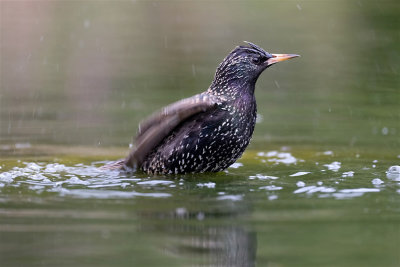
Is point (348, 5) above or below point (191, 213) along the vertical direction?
above

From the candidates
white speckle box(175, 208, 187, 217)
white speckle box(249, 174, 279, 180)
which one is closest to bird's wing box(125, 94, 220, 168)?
white speckle box(249, 174, 279, 180)

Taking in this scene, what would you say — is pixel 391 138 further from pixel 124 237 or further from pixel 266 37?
pixel 266 37

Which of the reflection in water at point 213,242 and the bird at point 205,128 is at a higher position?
the bird at point 205,128

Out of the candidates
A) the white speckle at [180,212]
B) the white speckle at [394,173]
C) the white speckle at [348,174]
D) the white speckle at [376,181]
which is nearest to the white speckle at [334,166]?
the white speckle at [348,174]

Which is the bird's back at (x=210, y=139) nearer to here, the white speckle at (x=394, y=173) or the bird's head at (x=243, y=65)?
the bird's head at (x=243, y=65)

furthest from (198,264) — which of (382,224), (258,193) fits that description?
(258,193)

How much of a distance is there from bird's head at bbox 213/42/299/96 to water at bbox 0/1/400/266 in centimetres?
88

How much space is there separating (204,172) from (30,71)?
8.07 m

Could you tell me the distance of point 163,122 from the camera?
8.02 m

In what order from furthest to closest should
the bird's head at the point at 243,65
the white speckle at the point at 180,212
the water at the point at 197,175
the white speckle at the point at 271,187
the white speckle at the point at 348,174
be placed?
1. the bird's head at the point at 243,65
2. the white speckle at the point at 348,174
3. the white speckle at the point at 271,187
4. the white speckle at the point at 180,212
5. the water at the point at 197,175

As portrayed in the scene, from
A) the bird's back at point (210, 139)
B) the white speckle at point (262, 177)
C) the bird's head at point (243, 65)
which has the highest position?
the bird's head at point (243, 65)

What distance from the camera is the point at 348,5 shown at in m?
22.2

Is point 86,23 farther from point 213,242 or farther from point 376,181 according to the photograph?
point 213,242

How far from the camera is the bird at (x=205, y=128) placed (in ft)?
26.4
